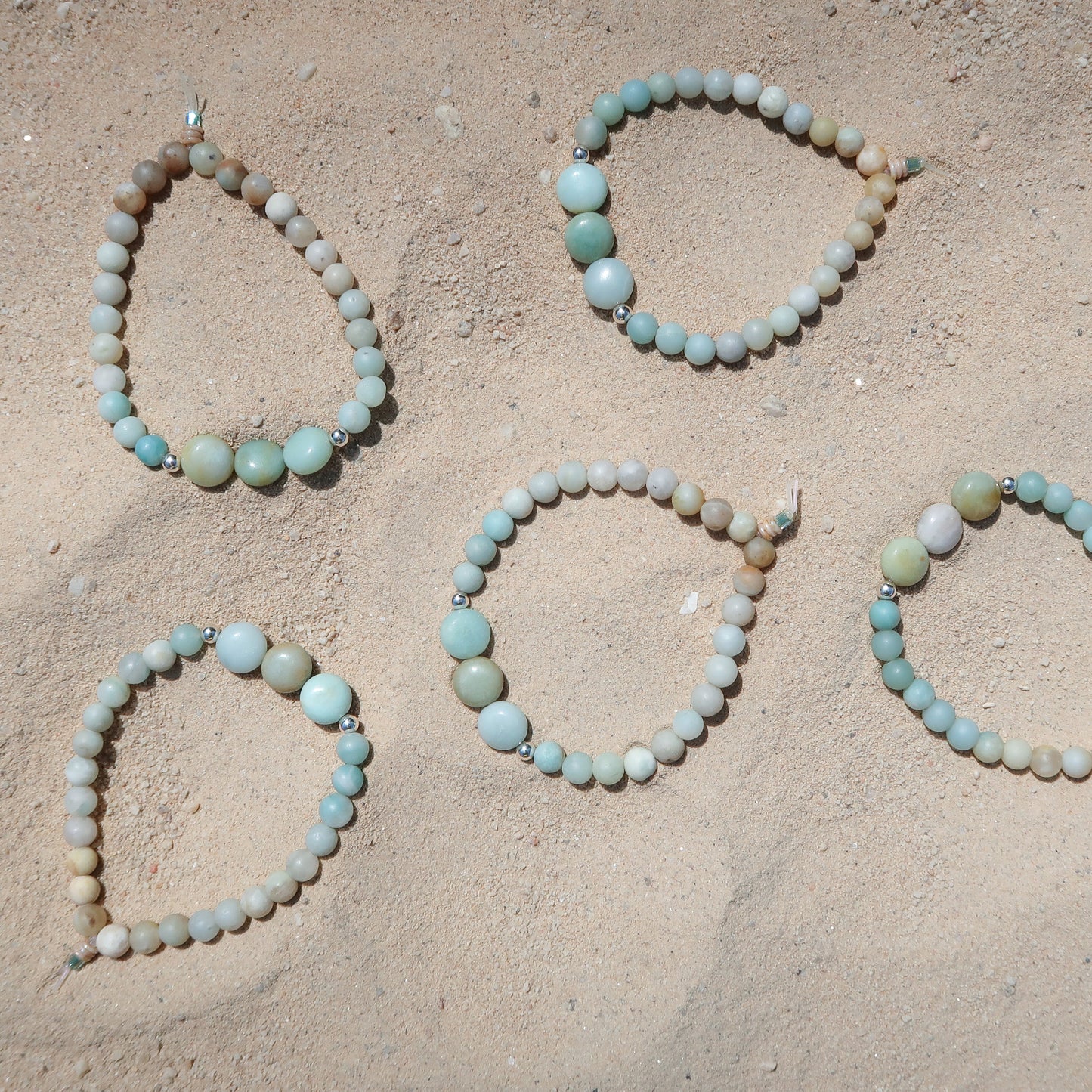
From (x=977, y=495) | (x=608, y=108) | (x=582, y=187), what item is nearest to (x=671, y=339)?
(x=582, y=187)

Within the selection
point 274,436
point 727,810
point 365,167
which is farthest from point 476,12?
point 727,810

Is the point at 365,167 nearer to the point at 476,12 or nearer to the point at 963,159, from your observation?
the point at 476,12

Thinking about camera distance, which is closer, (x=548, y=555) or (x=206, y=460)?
(x=206, y=460)

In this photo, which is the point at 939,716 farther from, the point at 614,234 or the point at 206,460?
the point at 206,460

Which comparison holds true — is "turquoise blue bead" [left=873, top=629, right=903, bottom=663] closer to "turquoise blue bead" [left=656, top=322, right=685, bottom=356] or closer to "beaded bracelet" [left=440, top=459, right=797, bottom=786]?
"beaded bracelet" [left=440, top=459, right=797, bottom=786]

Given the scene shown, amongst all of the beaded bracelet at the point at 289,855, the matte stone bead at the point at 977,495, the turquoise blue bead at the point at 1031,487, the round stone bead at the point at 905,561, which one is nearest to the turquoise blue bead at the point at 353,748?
the beaded bracelet at the point at 289,855

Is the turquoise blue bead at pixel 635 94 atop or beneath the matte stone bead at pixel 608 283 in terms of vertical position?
atop

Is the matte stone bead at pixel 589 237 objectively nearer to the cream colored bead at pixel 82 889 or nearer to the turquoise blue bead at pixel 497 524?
the turquoise blue bead at pixel 497 524
